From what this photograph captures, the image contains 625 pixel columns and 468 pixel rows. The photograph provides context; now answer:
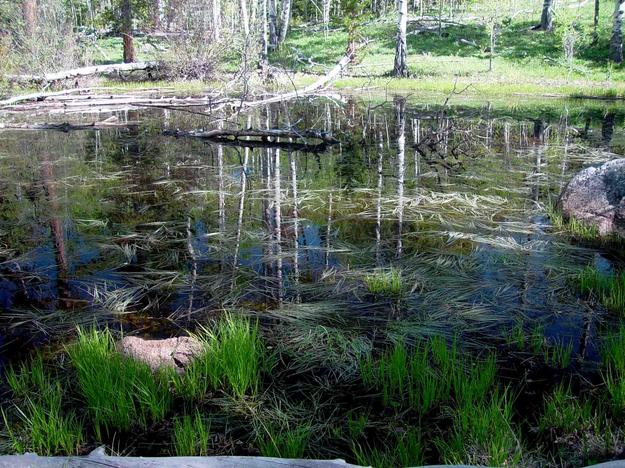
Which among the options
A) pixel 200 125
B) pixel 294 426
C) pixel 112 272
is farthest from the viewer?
pixel 200 125

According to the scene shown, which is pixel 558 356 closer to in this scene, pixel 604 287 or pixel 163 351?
pixel 604 287

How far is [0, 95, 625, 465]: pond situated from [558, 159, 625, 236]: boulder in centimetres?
30

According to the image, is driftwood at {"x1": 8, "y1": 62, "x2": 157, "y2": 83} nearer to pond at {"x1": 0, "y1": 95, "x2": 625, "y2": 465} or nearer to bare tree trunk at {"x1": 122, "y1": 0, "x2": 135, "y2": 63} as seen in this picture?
bare tree trunk at {"x1": 122, "y1": 0, "x2": 135, "y2": 63}

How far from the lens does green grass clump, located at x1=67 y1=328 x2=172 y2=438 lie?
8.76 ft

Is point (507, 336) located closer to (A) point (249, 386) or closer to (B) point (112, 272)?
(A) point (249, 386)

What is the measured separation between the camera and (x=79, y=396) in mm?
2932

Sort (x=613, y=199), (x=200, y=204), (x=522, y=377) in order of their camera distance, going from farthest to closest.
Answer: (x=200, y=204) → (x=613, y=199) → (x=522, y=377)

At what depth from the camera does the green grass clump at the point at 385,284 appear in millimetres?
4195

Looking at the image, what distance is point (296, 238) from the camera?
18.2 feet

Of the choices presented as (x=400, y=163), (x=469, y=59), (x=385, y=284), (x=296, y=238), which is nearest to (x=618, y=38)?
(x=469, y=59)

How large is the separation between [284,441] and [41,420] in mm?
1045

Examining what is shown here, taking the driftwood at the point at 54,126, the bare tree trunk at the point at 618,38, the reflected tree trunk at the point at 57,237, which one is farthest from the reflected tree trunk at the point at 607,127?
the bare tree trunk at the point at 618,38

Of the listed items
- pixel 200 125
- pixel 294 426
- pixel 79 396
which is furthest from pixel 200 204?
pixel 200 125

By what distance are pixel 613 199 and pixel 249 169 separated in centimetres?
507
